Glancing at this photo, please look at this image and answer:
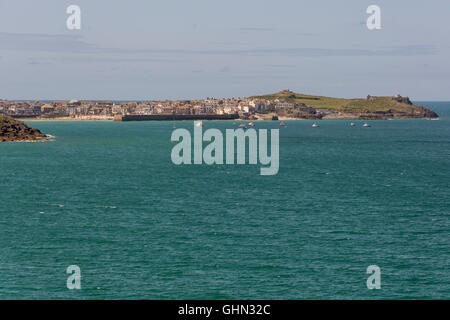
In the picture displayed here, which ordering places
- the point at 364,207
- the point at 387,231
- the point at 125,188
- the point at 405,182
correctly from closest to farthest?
the point at 387,231
the point at 364,207
the point at 125,188
the point at 405,182

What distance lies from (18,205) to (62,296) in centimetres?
4470

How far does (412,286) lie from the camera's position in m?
55.9

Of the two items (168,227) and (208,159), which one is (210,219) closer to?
(168,227)

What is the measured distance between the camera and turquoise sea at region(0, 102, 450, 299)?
2199 inches

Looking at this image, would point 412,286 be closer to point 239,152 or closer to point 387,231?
point 387,231

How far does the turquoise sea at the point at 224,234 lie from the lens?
5584cm

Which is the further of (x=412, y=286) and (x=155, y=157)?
(x=155, y=157)

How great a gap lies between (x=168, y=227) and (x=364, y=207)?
31597 millimetres

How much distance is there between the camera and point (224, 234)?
73875 mm

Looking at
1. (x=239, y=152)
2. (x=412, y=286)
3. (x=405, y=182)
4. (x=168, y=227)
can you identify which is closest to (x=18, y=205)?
(x=168, y=227)

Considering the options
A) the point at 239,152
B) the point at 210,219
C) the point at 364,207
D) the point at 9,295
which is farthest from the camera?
the point at 239,152

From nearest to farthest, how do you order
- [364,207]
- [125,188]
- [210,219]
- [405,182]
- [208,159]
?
[210,219] → [364,207] → [125,188] → [405,182] → [208,159]

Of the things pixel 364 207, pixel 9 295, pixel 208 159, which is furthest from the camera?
pixel 208 159

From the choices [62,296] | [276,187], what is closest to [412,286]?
[62,296]
